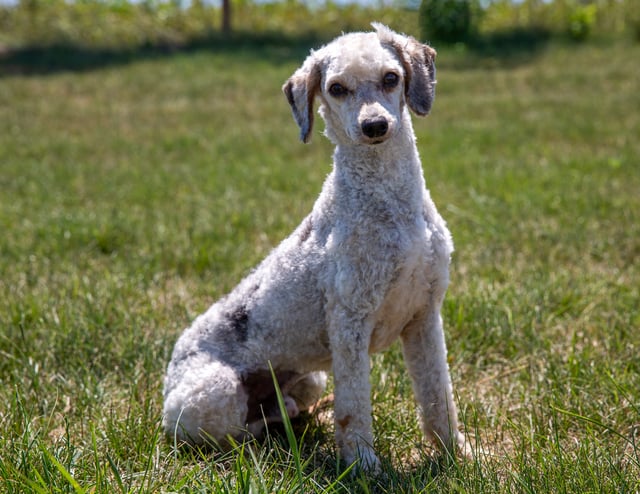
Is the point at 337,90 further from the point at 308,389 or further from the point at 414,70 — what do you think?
the point at 308,389

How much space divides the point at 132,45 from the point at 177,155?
11.0 m

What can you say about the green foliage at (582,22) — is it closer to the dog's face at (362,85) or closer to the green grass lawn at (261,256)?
the green grass lawn at (261,256)

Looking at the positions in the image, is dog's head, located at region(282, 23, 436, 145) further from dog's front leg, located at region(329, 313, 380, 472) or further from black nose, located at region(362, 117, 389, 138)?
dog's front leg, located at region(329, 313, 380, 472)

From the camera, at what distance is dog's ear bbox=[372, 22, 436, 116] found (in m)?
2.96

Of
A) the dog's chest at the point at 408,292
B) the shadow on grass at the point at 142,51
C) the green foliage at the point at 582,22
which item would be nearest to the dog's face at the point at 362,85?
the dog's chest at the point at 408,292

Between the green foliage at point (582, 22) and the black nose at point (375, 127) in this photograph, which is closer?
the black nose at point (375, 127)

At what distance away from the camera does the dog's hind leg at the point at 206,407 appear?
3072 millimetres

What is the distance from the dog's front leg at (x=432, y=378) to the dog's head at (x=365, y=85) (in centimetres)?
89

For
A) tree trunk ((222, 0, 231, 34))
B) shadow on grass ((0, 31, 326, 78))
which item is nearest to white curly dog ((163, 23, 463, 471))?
shadow on grass ((0, 31, 326, 78))

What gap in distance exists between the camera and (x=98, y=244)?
5969 mm

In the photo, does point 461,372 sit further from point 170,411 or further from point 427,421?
A: point 170,411

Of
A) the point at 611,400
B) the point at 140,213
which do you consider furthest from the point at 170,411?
the point at 140,213

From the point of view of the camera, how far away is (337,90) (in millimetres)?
2855

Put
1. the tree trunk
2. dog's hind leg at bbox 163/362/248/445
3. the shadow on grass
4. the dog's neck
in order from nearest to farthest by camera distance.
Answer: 1. the dog's neck
2. dog's hind leg at bbox 163/362/248/445
3. the shadow on grass
4. the tree trunk
